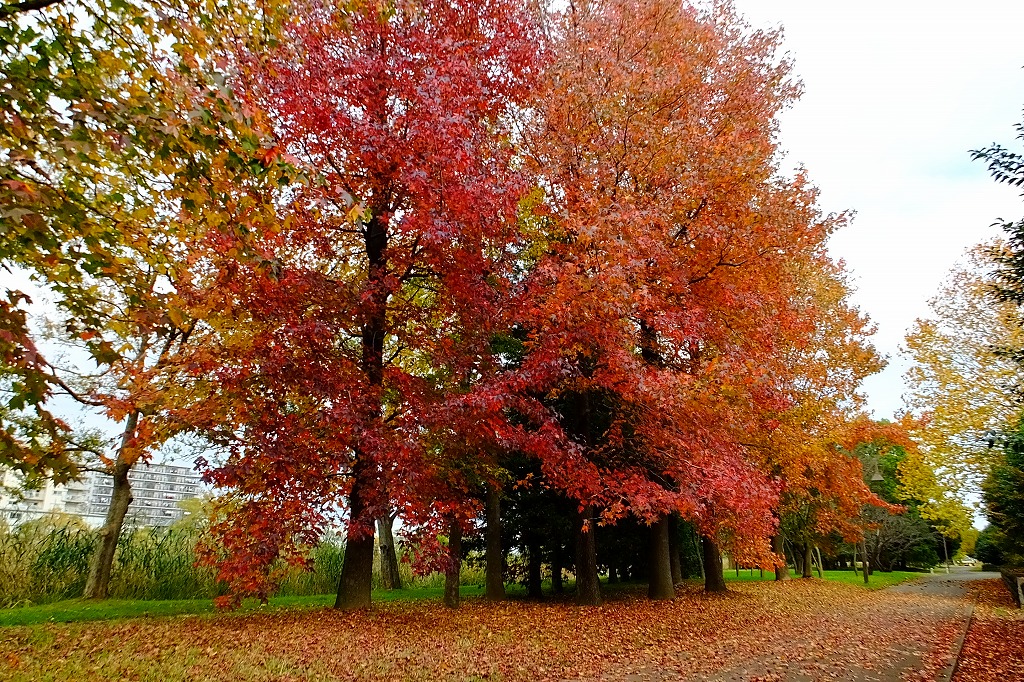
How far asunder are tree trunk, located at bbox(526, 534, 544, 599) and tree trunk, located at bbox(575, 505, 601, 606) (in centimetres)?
229

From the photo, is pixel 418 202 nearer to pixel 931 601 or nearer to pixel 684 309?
pixel 684 309

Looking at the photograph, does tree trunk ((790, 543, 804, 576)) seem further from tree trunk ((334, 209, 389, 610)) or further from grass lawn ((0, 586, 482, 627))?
tree trunk ((334, 209, 389, 610))

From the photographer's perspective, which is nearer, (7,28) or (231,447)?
(7,28)

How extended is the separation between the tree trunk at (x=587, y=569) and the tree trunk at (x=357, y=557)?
5.47 meters

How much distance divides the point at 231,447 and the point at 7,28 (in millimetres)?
7155

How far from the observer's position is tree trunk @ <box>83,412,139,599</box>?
1296 cm

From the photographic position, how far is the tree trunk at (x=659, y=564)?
1666 cm

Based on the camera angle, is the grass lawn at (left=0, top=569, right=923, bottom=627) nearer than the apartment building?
Yes

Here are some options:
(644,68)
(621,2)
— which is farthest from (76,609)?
(621,2)

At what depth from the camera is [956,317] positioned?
2297cm

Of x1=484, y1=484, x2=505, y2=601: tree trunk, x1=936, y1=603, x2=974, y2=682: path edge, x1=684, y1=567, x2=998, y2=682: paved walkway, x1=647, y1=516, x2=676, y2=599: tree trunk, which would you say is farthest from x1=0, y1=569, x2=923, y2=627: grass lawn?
x1=936, y1=603, x2=974, y2=682: path edge

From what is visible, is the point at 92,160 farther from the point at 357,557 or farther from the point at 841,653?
the point at 841,653

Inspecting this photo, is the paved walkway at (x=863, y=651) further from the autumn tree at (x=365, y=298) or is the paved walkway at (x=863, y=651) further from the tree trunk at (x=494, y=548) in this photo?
the tree trunk at (x=494, y=548)

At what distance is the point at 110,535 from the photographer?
1343 cm
